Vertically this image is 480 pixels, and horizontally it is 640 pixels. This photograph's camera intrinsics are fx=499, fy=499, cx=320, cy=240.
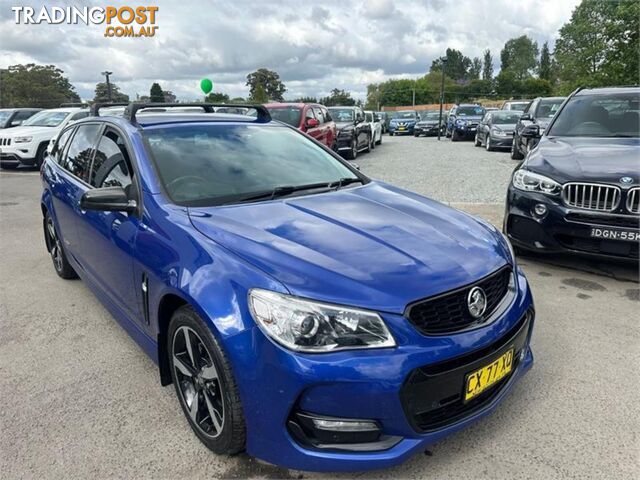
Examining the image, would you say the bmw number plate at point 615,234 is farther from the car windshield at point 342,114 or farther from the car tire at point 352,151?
the car windshield at point 342,114

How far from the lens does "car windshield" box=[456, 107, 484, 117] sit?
78.7 feet

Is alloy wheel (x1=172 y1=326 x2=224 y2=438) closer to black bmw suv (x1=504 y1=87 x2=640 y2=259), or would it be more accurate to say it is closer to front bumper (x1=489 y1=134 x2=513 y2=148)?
black bmw suv (x1=504 y1=87 x2=640 y2=259)

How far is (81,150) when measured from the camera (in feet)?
13.5

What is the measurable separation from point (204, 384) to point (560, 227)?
3.50 metres

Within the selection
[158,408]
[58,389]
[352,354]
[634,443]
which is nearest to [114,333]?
[58,389]

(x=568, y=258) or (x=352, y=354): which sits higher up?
(x=352, y=354)

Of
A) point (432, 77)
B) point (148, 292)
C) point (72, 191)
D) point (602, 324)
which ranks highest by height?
point (432, 77)

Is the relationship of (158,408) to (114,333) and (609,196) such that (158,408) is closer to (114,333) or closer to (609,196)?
(114,333)

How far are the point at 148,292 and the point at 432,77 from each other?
124 metres

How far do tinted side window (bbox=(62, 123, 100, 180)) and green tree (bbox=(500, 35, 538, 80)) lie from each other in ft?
383

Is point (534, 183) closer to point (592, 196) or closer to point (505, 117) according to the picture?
point (592, 196)

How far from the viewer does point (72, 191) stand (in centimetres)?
397

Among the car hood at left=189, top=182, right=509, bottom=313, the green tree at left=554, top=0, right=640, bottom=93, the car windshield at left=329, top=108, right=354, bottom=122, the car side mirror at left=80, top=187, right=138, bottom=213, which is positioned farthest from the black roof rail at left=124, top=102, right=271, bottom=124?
the green tree at left=554, top=0, right=640, bottom=93

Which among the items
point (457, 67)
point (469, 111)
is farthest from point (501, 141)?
point (457, 67)
